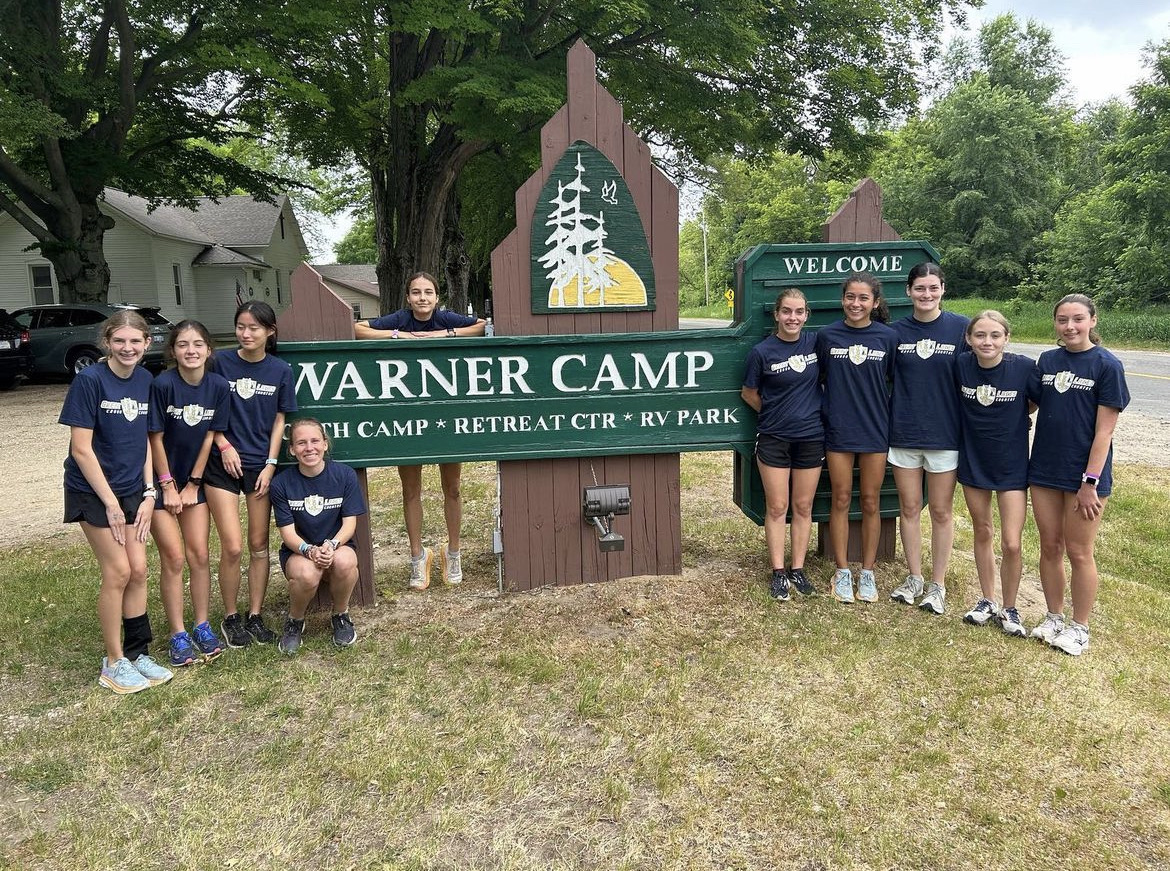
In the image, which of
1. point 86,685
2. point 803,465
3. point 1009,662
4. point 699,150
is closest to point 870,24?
point 699,150

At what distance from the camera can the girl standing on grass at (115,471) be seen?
3.18 m

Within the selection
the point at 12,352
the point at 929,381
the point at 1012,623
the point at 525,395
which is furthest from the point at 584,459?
the point at 12,352

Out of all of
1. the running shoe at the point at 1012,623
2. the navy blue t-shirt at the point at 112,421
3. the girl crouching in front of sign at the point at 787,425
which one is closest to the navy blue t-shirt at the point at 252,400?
the navy blue t-shirt at the point at 112,421

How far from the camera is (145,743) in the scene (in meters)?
3.02

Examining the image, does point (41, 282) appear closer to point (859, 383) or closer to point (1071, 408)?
Result: point (859, 383)

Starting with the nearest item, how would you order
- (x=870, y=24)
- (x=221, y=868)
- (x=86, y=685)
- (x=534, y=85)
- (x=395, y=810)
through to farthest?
(x=221, y=868)
(x=395, y=810)
(x=86, y=685)
(x=534, y=85)
(x=870, y=24)

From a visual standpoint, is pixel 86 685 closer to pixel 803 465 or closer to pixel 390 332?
pixel 390 332

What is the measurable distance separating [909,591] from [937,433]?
88 centimetres

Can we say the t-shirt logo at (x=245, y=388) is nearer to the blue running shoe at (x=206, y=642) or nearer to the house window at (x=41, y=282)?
the blue running shoe at (x=206, y=642)

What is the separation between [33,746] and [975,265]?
134ft

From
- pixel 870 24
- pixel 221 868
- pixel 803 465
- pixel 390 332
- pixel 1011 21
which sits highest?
pixel 1011 21

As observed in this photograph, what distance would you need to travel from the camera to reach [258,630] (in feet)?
12.6

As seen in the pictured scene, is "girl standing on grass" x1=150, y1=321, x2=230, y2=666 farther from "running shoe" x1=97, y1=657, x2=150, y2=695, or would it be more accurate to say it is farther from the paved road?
the paved road

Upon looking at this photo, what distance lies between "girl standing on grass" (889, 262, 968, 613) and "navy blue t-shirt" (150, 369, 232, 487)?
3.25 metres
